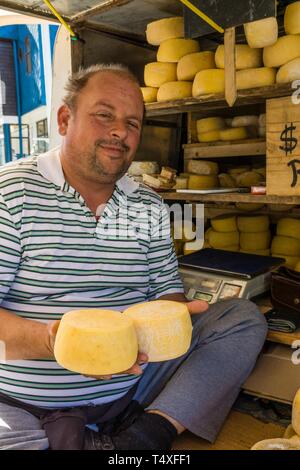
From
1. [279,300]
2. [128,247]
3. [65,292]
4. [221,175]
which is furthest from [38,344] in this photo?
[221,175]

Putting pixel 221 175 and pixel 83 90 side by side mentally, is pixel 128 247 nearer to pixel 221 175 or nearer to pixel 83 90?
pixel 83 90

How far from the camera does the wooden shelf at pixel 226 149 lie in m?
2.60

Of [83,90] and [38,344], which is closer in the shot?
[38,344]

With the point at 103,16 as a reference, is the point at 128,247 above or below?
below

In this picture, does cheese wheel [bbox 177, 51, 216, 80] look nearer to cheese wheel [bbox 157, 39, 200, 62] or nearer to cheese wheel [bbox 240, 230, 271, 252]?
cheese wheel [bbox 157, 39, 200, 62]

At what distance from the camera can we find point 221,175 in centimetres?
276

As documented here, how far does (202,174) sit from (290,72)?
90 centimetres

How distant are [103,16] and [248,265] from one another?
1.49 meters

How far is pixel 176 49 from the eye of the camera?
237 centimetres

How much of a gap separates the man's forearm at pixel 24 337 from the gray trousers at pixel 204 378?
211mm

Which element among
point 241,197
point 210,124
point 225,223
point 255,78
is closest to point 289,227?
point 225,223

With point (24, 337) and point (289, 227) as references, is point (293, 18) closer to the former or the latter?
point (289, 227)

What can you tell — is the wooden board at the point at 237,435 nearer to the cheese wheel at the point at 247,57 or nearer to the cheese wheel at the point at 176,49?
the cheese wheel at the point at 247,57

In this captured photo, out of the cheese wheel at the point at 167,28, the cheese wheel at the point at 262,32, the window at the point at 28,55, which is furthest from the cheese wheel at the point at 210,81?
the window at the point at 28,55
